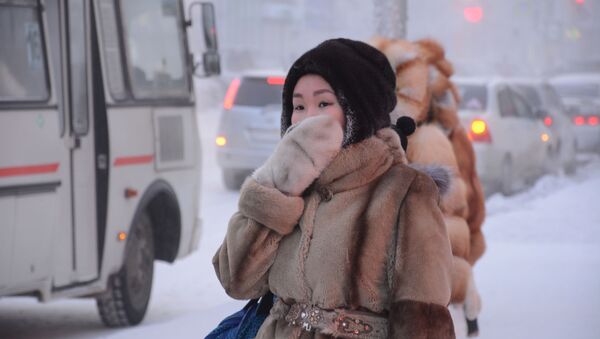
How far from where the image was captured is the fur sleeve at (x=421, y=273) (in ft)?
9.36

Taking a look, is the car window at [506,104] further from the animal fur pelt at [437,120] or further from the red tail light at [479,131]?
the animal fur pelt at [437,120]

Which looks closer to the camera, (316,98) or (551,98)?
(316,98)

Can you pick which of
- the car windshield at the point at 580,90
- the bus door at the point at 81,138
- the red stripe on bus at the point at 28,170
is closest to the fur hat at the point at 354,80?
the red stripe on bus at the point at 28,170

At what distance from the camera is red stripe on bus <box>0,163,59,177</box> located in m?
6.80

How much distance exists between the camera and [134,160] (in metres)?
8.36

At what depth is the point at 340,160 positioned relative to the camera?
305 cm

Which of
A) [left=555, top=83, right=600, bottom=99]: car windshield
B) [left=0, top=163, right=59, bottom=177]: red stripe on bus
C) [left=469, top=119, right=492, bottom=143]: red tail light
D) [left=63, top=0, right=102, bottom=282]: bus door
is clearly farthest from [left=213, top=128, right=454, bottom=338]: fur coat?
[left=555, top=83, right=600, bottom=99]: car windshield

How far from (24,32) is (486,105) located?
10.1 m

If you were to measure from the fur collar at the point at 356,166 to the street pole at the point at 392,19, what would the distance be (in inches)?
312

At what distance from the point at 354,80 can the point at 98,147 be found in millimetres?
5023

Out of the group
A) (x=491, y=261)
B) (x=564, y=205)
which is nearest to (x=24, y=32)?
(x=491, y=261)

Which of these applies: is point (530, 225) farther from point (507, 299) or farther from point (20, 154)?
point (20, 154)

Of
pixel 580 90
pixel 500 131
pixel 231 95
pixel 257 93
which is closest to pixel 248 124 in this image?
pixel 257 93

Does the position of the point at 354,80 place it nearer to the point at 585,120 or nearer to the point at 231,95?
the point at 231,95
